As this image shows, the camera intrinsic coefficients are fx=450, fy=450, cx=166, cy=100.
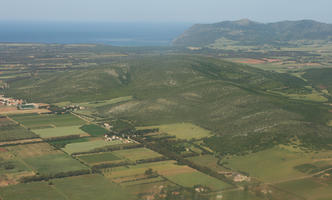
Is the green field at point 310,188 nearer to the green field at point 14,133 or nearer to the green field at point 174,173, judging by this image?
the green field at point 174,173

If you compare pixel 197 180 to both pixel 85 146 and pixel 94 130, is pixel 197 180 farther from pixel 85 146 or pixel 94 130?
pixel 94 130

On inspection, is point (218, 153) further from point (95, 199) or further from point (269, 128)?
point (95, 199)

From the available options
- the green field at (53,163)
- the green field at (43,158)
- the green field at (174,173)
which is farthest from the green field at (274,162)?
the green field at (43,158)

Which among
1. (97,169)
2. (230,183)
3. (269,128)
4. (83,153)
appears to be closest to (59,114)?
(83,153)

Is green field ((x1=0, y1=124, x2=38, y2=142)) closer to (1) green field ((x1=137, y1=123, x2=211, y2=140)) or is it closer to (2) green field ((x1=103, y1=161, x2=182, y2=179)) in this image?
(1) green field ((x1=137, y1=123, x2=211, y2=140))

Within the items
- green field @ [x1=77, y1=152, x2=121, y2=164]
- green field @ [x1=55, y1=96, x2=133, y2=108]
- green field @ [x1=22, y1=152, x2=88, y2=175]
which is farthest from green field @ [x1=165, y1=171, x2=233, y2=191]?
green field @ [x1=55, y1=96, x2=133, y2=108]

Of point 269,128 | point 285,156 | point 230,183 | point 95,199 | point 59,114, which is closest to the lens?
point 95,199

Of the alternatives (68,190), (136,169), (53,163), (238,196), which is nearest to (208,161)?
(136,169)
